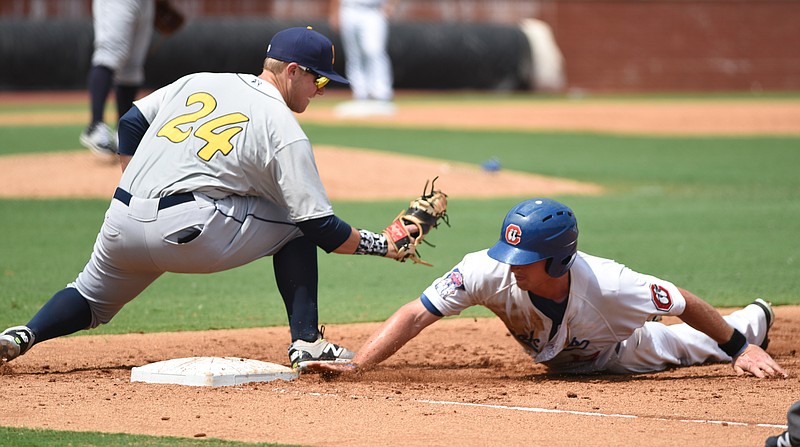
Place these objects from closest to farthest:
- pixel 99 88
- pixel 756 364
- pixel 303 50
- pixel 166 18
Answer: pixel 303 50 → pixel 756 364 → pixel 99 88 → pixel 166 18

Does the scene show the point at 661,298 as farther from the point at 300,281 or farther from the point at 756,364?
the point at 300,281

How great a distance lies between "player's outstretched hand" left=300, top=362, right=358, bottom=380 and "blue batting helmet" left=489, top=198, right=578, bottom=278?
0.85m

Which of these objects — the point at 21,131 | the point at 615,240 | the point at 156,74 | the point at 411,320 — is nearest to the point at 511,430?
the point at 411,320

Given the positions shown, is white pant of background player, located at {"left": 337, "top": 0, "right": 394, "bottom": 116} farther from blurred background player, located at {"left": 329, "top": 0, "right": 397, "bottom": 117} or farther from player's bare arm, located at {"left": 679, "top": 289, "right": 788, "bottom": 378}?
player's bare arm, located at {"left": 679, "top": 289, "right": 788, "bottom": 378}

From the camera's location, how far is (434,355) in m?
6.12

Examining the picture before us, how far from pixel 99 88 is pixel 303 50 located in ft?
20.1

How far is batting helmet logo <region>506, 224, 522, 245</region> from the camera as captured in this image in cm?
482

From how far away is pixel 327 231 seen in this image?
16.1ft

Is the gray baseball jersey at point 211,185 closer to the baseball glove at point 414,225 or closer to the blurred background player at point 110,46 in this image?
the baseball glove at point 414,225

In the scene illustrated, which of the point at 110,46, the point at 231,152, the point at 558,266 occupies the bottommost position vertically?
the point at 558,266

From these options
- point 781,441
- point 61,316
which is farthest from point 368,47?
point 781,441

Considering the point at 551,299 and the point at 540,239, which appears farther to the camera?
the point at 551,299

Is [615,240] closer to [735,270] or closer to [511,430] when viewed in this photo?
[735,270]

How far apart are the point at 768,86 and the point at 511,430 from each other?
96.1 ft
